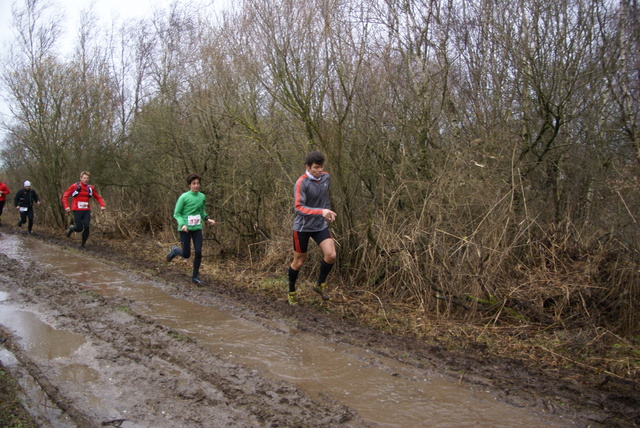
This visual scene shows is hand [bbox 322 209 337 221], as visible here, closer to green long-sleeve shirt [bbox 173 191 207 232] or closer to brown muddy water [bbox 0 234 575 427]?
brown muddy water [bbox 0 234 575 427]

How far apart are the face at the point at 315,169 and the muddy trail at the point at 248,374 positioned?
70.1 inches

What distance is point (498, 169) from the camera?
21.2 feet

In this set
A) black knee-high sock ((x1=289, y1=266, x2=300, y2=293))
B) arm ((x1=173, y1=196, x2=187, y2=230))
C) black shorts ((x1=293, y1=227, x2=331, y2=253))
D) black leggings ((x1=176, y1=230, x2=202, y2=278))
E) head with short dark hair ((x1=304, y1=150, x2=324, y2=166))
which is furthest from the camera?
black leggings ((x1=176, y1=230, x2=202, y2=278))

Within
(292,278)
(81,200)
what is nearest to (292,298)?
(292,278)

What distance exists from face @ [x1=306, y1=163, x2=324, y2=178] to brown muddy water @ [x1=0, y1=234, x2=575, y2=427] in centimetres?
193

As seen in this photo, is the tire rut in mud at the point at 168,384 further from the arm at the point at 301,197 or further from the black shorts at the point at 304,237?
the arm at the point at 301,197

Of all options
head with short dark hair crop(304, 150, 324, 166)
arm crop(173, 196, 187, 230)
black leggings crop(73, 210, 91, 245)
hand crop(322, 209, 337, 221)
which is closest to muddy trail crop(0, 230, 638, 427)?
hand crop(322, 209, 337, 221)

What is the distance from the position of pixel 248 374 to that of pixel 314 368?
576 mm

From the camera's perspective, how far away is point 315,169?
19.1ft

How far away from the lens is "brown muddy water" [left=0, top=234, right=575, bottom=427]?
321cm

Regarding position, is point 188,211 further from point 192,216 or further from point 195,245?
point 195,245

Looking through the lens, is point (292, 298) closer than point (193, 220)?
Yes

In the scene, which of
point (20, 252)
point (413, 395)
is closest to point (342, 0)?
point (413, 395)

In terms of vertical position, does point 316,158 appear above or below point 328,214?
above
